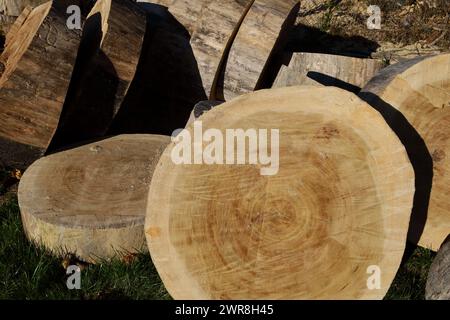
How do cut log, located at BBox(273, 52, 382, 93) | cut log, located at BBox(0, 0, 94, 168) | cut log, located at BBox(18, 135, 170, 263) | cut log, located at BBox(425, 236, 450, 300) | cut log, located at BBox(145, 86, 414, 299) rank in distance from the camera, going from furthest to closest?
1. cut log, located at BBox(273, 52, 382, 93)
2. cut log, located at BBox(0, 0, 94, 168)
3. cut log, located at BBox(18, 135, 170, 263)
4. cut log, located at BBox(425, 236, 450, 300)
5. cut log, located at BBox(145, 86, 414, 299)

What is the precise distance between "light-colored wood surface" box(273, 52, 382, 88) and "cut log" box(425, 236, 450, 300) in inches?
56.4

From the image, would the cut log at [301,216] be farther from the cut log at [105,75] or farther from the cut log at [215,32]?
the cut log at [215,32]

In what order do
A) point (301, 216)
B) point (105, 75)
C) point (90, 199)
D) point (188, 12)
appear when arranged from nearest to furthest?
point (301, 216), point (90, 199), point (105, 75), point (188, 12)

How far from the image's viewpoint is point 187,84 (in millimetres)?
4629

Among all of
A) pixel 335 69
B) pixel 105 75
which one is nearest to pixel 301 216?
pixel 105 75

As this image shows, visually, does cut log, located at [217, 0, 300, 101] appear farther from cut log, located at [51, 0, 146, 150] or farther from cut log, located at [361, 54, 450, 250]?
cut log, located at [361, 54, 450, 250]

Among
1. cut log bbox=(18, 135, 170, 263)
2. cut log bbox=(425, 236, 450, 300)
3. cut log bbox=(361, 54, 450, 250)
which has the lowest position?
cut log bbox=(18, 135, 170, 263)

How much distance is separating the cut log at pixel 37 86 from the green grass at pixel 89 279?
650 millimetres

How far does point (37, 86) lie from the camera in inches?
150

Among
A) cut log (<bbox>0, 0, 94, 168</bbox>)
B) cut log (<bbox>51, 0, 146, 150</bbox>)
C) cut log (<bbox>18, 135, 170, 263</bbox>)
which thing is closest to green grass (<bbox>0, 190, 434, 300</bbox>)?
cut log (<bbox>18, 135, 170, 263</bbox>)

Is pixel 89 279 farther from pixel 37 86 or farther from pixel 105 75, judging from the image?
pixel 105 75

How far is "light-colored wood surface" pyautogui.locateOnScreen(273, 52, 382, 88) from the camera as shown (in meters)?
4.58

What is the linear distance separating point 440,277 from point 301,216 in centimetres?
86

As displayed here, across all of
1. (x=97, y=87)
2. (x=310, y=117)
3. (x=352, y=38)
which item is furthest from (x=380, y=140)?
(x=352, y=38)
